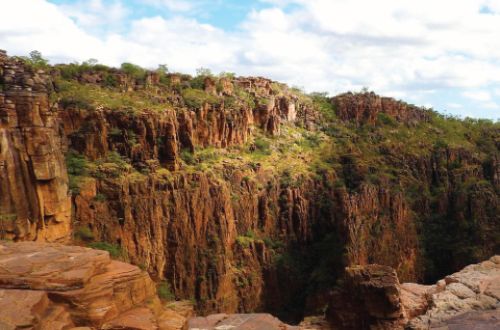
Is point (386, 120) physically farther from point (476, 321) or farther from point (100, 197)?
point (476, 321)

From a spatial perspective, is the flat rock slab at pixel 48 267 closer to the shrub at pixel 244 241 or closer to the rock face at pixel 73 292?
the rock face at pixel 73 292

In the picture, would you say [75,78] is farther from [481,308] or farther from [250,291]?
[481,308]

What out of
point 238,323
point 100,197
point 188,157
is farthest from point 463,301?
point 188,157

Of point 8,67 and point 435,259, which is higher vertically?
point 8,67

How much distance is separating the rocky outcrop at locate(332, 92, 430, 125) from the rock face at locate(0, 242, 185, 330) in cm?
4345

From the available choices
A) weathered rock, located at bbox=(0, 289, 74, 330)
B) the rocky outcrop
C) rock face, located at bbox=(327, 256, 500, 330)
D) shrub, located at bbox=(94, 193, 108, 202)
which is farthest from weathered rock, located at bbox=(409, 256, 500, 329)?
the rocky outcrop

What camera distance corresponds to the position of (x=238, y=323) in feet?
50.4

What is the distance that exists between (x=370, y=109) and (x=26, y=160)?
38.8 meters

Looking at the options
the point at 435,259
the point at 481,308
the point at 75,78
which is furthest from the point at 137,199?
the point at 435,259

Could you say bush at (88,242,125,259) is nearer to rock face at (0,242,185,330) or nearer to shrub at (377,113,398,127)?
rock face at (0,242,185,330)

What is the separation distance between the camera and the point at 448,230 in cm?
4559

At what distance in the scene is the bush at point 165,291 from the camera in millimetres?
26609

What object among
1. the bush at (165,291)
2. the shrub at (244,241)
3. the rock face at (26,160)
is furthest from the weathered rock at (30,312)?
the shrub at (244,241)

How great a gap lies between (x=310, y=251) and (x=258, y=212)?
559 cm
